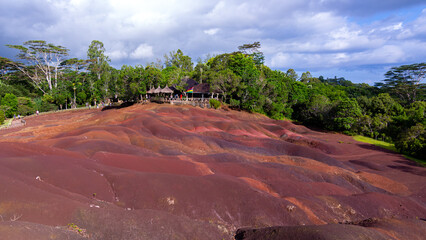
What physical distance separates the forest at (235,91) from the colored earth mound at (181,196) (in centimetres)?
2762

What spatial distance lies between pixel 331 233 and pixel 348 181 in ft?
55.0

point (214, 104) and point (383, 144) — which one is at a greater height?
point (214, 104)

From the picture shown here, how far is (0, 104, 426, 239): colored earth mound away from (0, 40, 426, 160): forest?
2762 cm

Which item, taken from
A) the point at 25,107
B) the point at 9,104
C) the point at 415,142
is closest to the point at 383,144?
the point at 415,142

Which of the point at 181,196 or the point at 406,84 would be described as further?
the point at 406,84

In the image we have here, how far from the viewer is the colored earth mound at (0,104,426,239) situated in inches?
416

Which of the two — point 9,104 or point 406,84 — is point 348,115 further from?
point 9,104

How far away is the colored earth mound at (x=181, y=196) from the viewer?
34.7ft

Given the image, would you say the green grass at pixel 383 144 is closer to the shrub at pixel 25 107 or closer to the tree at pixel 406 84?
the tree at pixel 406 84

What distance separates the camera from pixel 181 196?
15.1 metres

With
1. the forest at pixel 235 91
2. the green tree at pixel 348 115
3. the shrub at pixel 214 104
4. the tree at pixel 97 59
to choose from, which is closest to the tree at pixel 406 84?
the forest at pixel 235 91

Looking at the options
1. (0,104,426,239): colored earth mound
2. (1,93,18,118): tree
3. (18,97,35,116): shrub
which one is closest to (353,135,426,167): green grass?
(0,104,426,239): colored earth mound

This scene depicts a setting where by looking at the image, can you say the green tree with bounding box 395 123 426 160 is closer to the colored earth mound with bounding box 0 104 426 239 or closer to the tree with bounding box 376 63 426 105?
the colored earth mound with bounding box 0 104 426 239

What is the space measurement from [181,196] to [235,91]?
5552cm
